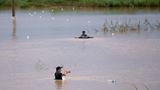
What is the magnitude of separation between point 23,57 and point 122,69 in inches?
157

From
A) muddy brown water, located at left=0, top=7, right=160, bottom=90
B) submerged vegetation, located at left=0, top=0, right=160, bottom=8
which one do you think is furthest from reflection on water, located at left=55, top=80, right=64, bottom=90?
submerged vegetation, located at left=0, top=0, right=160, bottom=8

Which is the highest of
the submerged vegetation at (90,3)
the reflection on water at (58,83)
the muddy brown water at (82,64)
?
the submerged vegetation at (90,3)

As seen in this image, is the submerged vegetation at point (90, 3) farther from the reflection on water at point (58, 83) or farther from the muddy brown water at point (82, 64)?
the reflection on water at point (58, 83)

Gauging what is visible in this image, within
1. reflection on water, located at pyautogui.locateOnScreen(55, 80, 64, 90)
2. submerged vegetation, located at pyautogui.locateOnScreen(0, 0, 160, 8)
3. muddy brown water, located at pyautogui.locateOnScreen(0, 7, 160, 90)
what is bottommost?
reflection on water, located at pyautogui.locateOnScreen(55, 80, 64, 90)

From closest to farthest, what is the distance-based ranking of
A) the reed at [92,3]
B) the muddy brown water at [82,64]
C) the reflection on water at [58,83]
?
1. the reflection on water at [58,83]
2. the muddy brown water at [82,64]
3. the reed at [92,3]

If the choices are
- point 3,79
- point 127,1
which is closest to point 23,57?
point 3,79

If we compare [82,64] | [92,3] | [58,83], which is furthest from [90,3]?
[58,83]


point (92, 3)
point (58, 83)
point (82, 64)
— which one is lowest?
point (58, 83)

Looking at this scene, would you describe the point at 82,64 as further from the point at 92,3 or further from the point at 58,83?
the point at 92,3

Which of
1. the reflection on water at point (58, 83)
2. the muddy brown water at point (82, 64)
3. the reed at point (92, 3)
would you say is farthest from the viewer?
the reed at point (92, 3)

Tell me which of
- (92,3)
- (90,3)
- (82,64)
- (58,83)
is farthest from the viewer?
(90,3)

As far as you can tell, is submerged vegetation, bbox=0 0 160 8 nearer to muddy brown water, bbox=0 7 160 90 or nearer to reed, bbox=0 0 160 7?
reed, bbox=0 0 160 7

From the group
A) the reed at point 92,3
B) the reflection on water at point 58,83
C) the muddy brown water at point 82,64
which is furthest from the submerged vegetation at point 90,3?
the reflection on water at point 58,83

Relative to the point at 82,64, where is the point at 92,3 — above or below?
above
